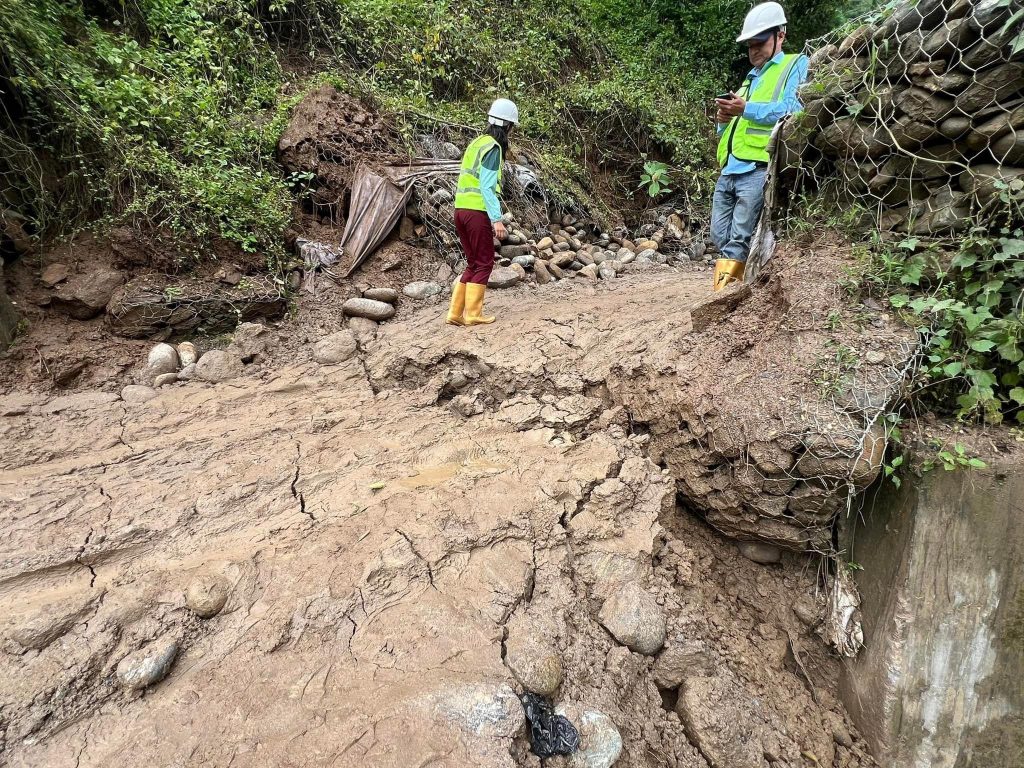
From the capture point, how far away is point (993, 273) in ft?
6.28

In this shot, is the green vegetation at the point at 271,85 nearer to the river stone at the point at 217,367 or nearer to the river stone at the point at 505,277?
the river stone at the point at 217,367

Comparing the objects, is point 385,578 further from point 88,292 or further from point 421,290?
point 88,292

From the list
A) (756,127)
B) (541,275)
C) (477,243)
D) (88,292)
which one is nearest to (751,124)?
(756,127)

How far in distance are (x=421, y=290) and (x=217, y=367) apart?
177cm

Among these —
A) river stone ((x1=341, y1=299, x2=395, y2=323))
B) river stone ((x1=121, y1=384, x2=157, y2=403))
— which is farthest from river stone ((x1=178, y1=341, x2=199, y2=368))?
river stone ((x1=341, y1=299, x2=395, y2=323))

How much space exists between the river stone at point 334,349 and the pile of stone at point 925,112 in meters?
3.14

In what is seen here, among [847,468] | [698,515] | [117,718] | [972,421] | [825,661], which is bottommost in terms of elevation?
[117,718]

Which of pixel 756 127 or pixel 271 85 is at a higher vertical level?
pixel 271 85

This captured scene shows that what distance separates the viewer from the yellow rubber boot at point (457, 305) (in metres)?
4.02

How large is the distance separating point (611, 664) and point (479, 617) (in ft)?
1.77

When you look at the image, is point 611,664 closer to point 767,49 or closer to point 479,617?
point 479,617

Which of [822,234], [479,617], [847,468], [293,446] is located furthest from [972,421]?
[293,446]

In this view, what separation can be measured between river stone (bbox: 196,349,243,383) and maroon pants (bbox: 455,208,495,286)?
5.90 feet

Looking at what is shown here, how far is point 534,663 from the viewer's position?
5.75 ft
